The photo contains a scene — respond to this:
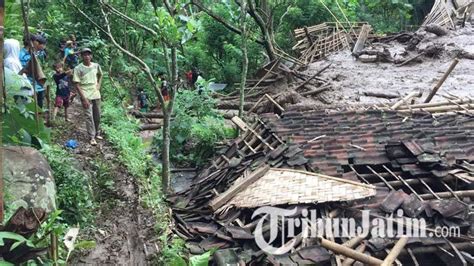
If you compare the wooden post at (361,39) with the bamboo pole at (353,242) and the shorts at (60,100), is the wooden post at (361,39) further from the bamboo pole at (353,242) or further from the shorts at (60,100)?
the bamboo pole at (353,242)

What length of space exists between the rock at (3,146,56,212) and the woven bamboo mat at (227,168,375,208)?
1.96 m

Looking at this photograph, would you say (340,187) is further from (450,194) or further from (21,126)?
(21,126)

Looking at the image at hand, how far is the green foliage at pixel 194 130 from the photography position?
1002 cm

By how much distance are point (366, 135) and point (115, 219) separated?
3.48 metres

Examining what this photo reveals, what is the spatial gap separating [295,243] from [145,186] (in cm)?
294

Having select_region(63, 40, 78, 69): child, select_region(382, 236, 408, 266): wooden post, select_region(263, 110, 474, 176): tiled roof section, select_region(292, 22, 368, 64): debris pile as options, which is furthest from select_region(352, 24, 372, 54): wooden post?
select_region(382, 236, 408, 266): wooden post

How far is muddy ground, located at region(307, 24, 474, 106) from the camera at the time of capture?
43.4ft

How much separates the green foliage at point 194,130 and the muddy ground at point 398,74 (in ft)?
11.4

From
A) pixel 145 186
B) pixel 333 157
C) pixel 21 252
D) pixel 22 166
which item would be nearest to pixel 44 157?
pixel 22 166

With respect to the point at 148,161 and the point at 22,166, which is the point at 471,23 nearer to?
the point at 148,161

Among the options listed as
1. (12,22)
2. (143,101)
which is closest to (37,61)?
(12,22)

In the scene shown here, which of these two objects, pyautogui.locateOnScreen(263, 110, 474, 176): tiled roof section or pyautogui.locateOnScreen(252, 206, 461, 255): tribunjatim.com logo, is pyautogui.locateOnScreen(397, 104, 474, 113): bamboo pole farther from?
pyautogui.locateOnScreen(252, 206, 461, 255): tribunjatim.com logo

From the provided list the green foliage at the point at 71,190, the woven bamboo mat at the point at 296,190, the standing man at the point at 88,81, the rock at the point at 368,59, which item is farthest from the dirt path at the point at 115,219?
the rock at the point at 368,59

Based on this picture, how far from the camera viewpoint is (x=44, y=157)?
564 centimetres
